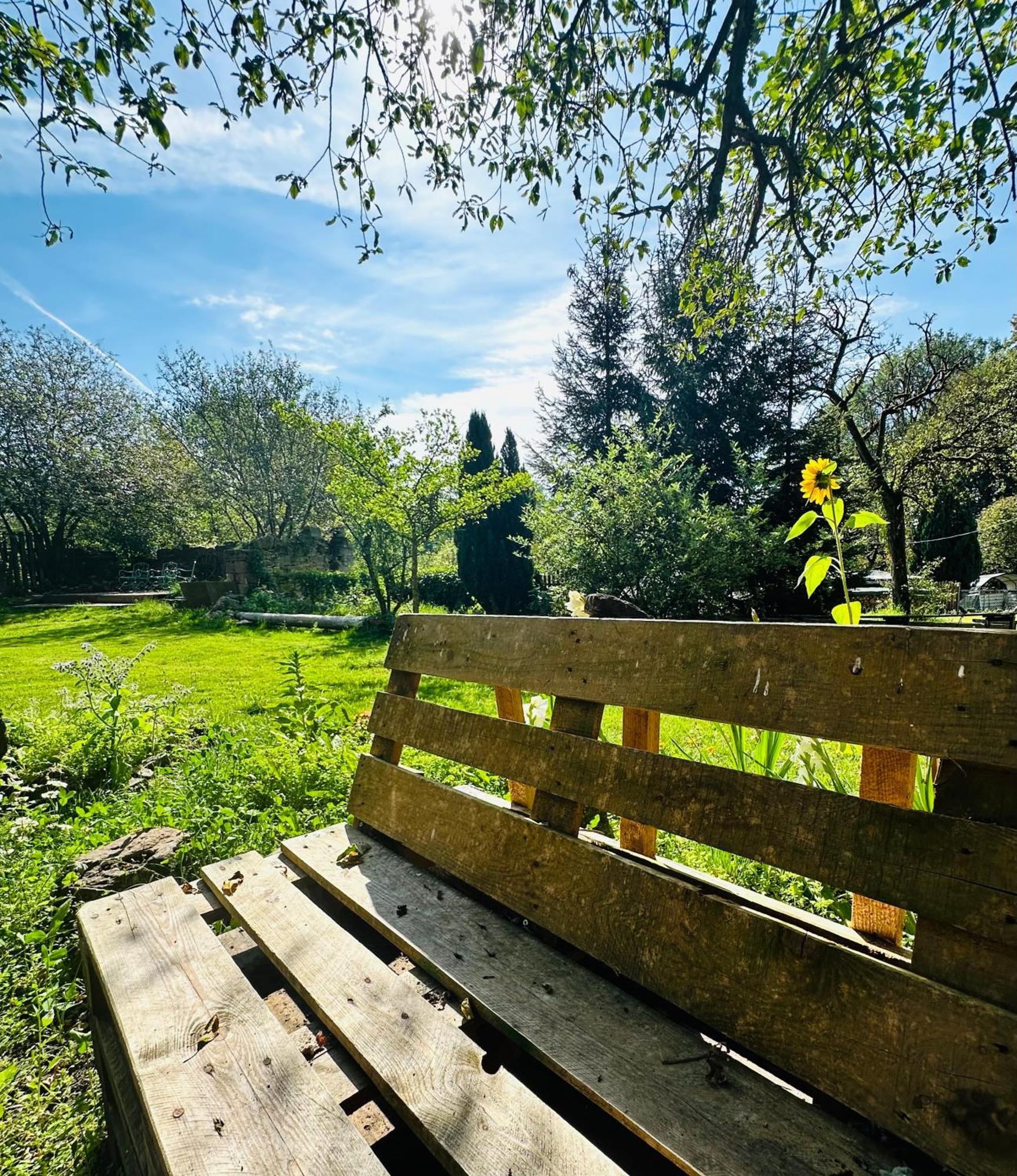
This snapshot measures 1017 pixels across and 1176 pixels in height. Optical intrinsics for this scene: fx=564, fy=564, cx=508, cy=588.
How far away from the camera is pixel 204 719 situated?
14.8 feet

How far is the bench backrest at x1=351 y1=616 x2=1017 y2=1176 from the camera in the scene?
0.79m

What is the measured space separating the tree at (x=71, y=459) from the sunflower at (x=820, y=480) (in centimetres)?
2217

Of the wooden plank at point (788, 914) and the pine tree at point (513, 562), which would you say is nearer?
the wooden plank at point (788, 914)

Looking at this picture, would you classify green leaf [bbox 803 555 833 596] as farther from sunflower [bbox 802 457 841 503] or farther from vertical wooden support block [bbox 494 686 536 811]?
vertical wooden support block [bbox 494 686 536 811]

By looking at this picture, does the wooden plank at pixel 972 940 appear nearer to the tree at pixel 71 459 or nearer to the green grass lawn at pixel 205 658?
the green grass lawn at pixel 205 658

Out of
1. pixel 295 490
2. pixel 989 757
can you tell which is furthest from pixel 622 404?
pixel 989 757

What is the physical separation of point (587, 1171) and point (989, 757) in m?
0.85

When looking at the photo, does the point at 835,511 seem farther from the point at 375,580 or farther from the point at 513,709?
the point at 375,580

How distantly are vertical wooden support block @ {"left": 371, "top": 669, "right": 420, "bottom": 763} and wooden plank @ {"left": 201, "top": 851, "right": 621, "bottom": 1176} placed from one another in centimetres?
53

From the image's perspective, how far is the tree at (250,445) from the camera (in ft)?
66.7

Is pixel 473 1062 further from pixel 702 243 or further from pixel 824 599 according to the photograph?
pixel 824 599

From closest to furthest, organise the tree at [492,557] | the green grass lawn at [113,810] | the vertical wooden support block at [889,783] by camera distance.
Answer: the vertical wooden support block at [889,783], the green grass lawn at [113,810], the tree at [492,557]

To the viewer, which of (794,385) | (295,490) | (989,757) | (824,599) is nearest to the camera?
(989,757)

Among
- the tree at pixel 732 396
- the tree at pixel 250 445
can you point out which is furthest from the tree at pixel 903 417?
the tree at pixel 250 445
